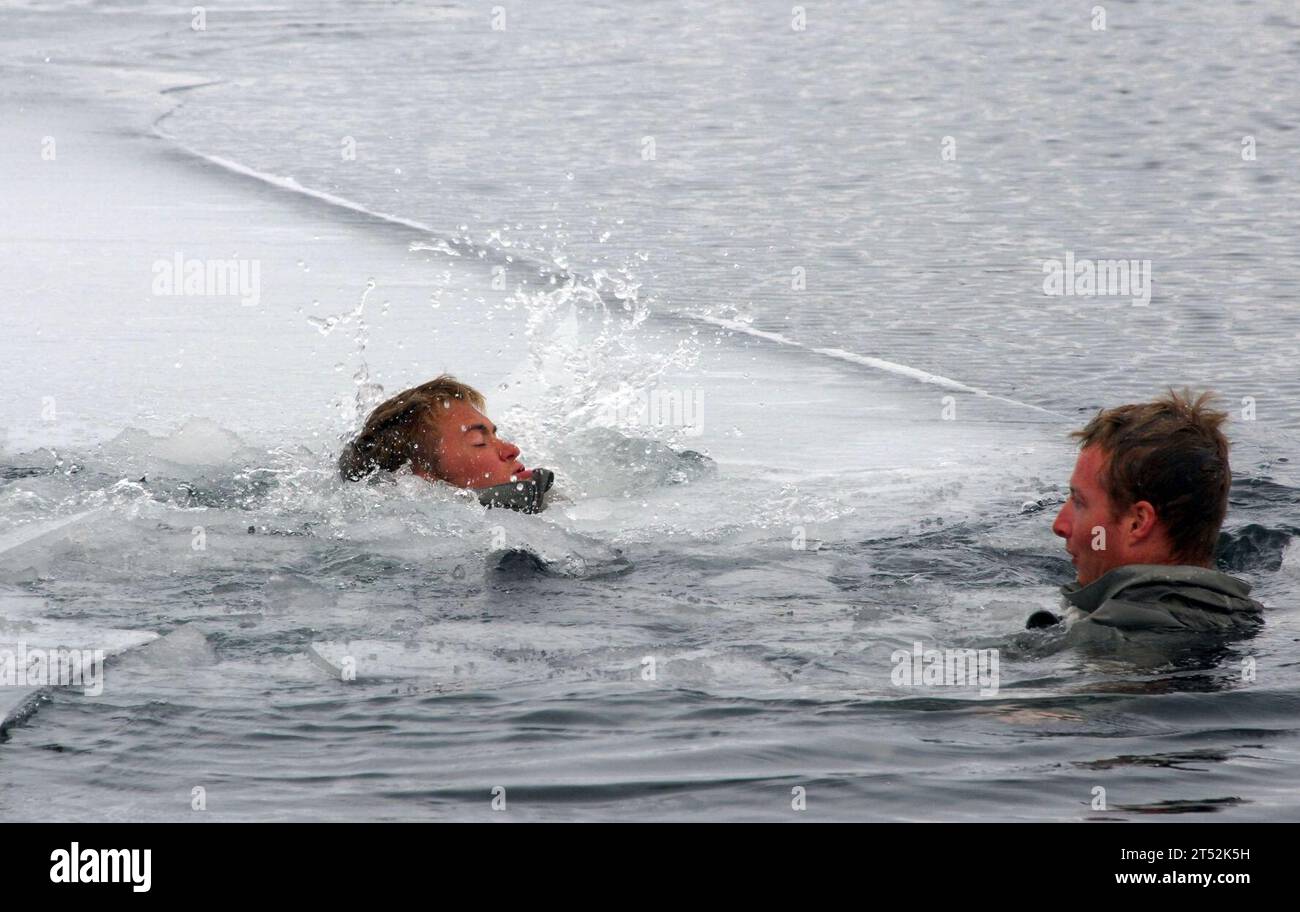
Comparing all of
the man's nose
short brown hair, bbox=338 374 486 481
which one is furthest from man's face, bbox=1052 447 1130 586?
short brown hair, bbox=338 374 486 481

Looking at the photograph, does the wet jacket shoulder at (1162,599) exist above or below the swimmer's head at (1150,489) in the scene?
below

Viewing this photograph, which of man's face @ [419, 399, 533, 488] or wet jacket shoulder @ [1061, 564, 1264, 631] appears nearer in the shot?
wet jacket shoulder @ [1061, 564, 1264, 631]

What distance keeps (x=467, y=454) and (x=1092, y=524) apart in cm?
258

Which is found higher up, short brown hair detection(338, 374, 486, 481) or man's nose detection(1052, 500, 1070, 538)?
short brown hair detection(338, 374, 486, 481)

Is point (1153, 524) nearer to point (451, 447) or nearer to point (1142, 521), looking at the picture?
point (1142, 521)

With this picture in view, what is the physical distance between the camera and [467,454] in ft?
24.1

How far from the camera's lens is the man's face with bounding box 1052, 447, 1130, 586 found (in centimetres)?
573

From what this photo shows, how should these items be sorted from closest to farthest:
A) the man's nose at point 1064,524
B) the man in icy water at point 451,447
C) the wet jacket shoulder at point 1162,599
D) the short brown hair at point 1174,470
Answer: the wet jacket shoulder at point 1162,599
the short brown hair at point 1174,470
the man's nose at point 1064,524
the man in icy water at point 451,447

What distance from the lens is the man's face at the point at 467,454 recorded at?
7340 millimetres

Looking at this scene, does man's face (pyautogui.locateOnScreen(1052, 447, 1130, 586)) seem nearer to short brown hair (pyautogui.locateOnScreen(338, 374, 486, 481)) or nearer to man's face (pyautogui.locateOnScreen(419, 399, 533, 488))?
man's face (pyautogui.locateOnScreen(419, 399, 533, 488))

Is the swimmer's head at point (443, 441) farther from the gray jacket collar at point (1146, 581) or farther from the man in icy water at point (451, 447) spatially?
the gray jacket collar at point (1146, 581)

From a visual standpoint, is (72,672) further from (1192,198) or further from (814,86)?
(814,86)

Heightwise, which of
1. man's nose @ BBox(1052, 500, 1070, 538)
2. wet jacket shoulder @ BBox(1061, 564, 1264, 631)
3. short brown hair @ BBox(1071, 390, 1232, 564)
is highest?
short brown hair @ BBox(1071, 390, 1232, 564)

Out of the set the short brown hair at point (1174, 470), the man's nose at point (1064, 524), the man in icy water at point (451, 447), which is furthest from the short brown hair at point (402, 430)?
the short brown hair at point (1174, 470)
